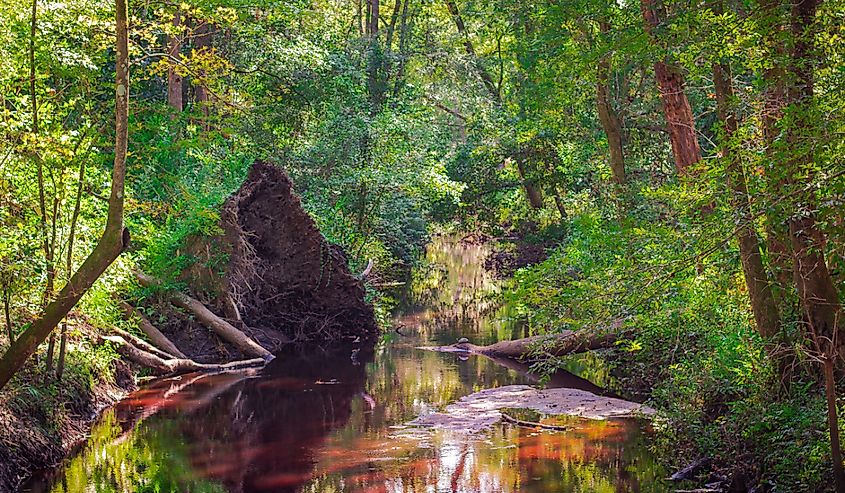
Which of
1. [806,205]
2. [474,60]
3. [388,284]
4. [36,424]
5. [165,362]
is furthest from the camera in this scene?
[474,60]

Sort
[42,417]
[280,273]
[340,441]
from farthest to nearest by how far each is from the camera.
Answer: [280,273]
[340,441]
[42,417]

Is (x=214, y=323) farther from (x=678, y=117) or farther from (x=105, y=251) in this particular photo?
(x=678, y=117)

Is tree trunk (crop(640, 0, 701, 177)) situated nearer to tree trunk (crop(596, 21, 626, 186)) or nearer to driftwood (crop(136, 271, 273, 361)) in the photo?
Answer: tree trunk (crop(596, 21, 626, 186))

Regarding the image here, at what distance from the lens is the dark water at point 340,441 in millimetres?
10602

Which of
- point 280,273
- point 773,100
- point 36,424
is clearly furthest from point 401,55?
point 773,100

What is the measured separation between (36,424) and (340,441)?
12.5 feet

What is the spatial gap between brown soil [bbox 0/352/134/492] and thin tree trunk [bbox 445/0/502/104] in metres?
20.5

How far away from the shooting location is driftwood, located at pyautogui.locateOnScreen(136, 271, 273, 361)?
60.7 ft

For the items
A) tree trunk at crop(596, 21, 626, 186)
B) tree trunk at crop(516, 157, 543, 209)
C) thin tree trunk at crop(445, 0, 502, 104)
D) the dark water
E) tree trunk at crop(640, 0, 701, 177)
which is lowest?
the dark water

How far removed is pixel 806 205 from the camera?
7.29m

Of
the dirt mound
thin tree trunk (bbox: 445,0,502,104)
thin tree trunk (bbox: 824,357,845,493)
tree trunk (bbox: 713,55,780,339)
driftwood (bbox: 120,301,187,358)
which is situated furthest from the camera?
thin tree trunk (bbox: 445,0,502,104)

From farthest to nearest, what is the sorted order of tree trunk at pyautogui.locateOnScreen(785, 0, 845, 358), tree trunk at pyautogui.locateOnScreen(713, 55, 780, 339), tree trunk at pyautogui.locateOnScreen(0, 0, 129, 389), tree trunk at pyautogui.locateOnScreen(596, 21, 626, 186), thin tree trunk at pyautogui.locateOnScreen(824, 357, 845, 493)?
tree trunk at pyautogui.locateOnScreen(596, 21, 626, 186)
tree trunk at pyautogui.locateOnScreen(0, 0, 129, 389)
tree trunk at pyautogui.locateOnScreen(713, 55, 780, 339)
thin tree trunk at pyautogui.locateOnScreen(824, 357, 845, 493)
tree trunk at pyautogui.locateOnScreen(785, 0, 845, 358)

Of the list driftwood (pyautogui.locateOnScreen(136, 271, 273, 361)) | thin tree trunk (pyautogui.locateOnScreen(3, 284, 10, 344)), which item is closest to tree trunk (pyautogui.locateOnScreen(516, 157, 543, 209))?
driftwood (pyautogui.locateOnScreen(136, 271, 273, 361))

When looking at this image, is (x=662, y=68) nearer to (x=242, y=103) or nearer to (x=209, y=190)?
(x=209, y=190)
